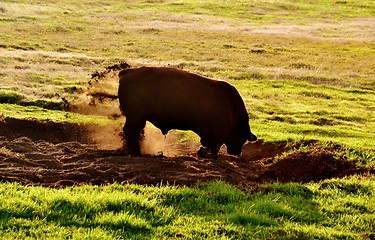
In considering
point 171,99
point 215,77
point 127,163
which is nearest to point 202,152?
point 171,99

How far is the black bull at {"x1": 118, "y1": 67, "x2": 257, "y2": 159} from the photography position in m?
15.6

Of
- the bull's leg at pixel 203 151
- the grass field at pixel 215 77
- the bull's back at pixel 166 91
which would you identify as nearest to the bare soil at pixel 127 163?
the bull's leg at pixel 203 151

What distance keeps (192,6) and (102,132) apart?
83.9m

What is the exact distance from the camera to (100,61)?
41500 mm

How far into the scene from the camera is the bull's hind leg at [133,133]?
1595cm

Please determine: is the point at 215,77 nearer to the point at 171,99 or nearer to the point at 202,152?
the point at 202,152

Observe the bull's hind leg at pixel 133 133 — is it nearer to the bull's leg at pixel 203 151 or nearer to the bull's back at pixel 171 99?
the bull's back at pixel 171 99

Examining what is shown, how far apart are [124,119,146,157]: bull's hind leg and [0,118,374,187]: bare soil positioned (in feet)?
0.85

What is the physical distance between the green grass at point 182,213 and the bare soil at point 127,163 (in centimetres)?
103

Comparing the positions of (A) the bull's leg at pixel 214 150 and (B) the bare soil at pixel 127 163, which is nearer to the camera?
(B) the bare soil at pixel 127 163

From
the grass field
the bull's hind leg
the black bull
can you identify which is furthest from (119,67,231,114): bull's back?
the grass field

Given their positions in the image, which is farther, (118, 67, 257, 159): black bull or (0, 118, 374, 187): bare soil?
(118, 67, 257, 159): black bull

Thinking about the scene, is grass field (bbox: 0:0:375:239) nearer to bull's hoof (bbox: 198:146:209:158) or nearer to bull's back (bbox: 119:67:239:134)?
bull's back (bbox: 119:67:239:134)

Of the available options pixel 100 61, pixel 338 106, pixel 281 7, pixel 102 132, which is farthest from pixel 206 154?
pixel 281 7
